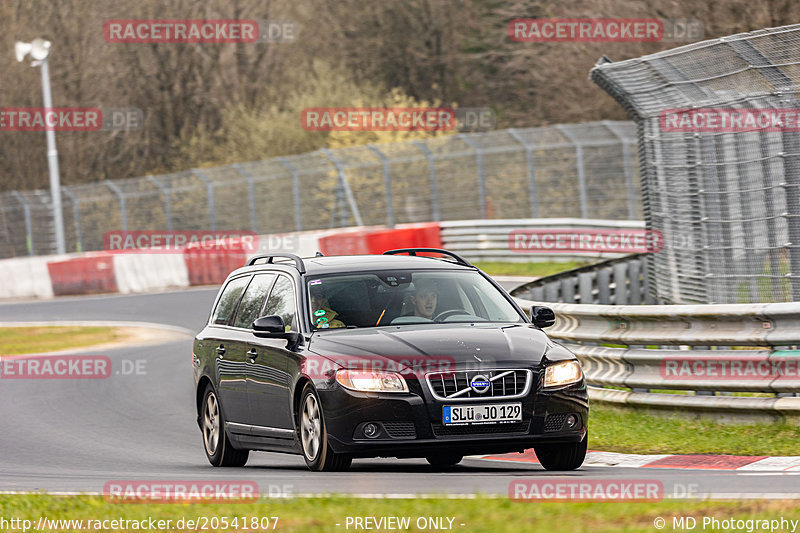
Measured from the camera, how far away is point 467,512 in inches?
273

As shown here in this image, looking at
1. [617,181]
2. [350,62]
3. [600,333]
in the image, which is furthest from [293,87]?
[600,333]

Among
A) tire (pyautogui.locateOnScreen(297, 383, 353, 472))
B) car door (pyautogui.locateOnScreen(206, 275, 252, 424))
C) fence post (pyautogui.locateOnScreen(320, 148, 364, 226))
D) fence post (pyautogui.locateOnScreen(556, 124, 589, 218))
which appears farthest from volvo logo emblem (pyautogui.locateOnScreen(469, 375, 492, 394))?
fence post (pyautogui.locateOnScreen(320, 148, 364, 226))

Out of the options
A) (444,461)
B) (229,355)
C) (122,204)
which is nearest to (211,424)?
(229,355)

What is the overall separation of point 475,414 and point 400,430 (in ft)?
1.50

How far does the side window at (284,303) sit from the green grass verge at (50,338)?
12367 mm

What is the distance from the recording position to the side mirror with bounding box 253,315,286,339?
9828 mm

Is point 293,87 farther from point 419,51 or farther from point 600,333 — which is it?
point 600,333

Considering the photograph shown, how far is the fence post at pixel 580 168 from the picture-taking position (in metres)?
31.2

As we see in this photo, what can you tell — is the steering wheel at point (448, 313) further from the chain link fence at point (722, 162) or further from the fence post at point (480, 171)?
the fence post at point (480, 171)

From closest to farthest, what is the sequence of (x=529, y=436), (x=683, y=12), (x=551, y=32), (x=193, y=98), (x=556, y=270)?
(x=529, y=436) < (x=556, y=270) < (x=683, y=12) < (x=551, y=32) < (x=193, y=98)

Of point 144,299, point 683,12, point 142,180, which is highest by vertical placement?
point 683,12

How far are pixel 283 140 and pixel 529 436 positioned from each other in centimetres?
4309

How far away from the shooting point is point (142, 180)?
3675 cm

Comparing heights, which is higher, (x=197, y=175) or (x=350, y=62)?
(x=350, y=62)
